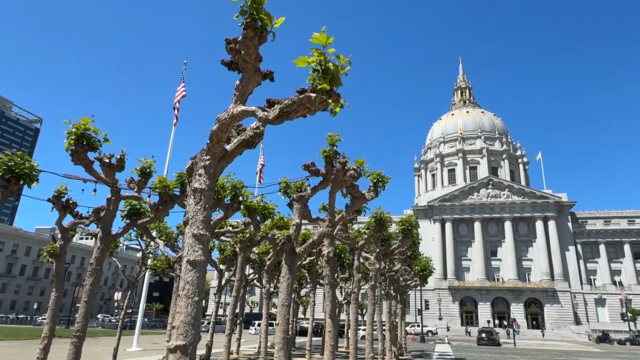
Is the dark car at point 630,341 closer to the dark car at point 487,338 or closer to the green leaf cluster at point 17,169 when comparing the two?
the dark car at point 487,338

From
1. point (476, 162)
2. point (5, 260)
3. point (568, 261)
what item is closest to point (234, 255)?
point (5, 260)

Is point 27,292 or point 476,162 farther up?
point 476,162

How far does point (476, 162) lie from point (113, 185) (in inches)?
3595

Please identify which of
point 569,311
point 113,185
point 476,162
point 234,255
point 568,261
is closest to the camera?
point 113,185

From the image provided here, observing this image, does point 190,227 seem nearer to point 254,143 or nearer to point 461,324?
point 254,143

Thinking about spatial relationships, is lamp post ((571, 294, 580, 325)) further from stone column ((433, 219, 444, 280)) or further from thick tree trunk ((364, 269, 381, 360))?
thick tree trunk ((364, 269, 381, 360))

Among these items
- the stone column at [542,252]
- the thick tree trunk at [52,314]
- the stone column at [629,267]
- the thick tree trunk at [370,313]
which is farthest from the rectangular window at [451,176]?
the thick tree trunk at [52,314]

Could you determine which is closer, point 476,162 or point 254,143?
point 254,143

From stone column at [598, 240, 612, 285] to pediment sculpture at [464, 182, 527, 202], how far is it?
16235 mm

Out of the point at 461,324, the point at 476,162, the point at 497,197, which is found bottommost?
the point at 461,324

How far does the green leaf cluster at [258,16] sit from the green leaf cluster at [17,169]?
8.69 meters

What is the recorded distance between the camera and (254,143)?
792 centimetres

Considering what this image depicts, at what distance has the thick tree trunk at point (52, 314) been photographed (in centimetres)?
1152

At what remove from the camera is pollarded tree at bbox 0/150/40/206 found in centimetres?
1206
